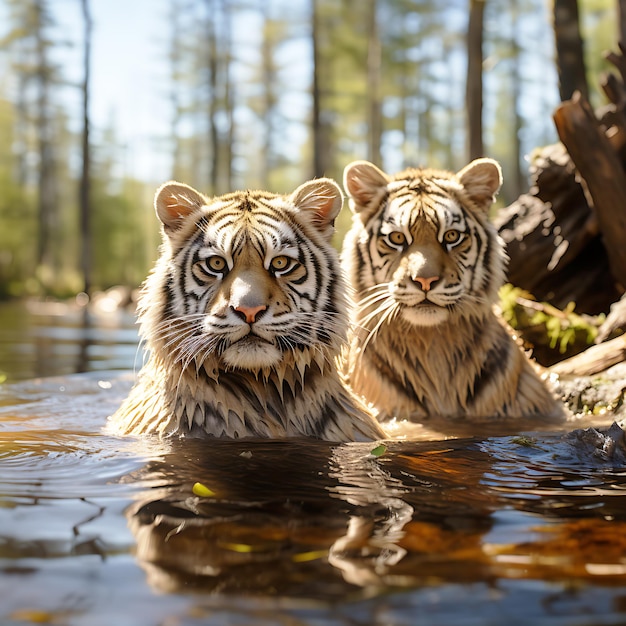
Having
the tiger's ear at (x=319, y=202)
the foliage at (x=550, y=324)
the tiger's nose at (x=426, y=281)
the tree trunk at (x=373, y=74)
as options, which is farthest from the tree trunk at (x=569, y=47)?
the tree trunk at (x=373, y=74)

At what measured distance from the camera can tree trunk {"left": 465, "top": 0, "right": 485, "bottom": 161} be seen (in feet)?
41.2

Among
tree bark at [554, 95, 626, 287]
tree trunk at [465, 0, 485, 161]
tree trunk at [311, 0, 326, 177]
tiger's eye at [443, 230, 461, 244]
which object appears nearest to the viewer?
tiger's eye at [443, 230, 461, 244]

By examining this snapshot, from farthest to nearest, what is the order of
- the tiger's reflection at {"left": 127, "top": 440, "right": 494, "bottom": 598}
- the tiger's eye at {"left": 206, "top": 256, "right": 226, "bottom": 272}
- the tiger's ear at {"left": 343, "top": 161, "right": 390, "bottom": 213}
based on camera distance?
the tiger's ear at {"left": 343, "top": 161, "right": 390, "bottom": 213}
the tiger's eye at {"left": 206, "top": 256, "right": 226, "bottom": 272}
the tiger's reflection at {"left": 127, "top": 440, "right": 494, "bottom": 598}

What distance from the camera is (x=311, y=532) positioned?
2613 mm

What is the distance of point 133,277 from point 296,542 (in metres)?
53.2

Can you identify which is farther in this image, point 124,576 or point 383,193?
point 383,193

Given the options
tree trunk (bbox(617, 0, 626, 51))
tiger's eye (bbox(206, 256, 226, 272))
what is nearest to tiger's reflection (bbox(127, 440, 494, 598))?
tiger's eye (bbox(206, 256, 226, 272))

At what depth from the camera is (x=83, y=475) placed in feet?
11.3

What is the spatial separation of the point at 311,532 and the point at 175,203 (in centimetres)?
250

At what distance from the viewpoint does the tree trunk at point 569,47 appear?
33.7ft

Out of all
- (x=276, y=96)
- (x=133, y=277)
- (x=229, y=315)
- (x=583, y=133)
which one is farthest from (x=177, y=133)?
(x=229, y=315)

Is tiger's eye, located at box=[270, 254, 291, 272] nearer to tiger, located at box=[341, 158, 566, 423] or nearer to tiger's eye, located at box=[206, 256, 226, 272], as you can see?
tiger's eye, located at box=[206, 256, 226, 272]

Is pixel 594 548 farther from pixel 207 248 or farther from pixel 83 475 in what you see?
pixel 207 248

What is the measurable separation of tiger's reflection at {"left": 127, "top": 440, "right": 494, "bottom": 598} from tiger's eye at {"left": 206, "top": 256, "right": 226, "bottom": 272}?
89 cm
